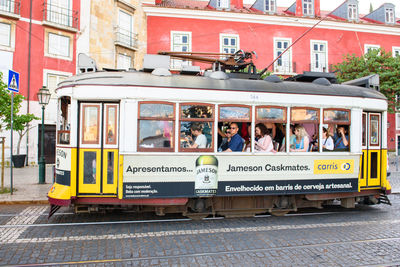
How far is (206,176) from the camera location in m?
6.03

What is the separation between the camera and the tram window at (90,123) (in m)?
5.88

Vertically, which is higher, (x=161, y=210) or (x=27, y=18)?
(x=27, y=18)

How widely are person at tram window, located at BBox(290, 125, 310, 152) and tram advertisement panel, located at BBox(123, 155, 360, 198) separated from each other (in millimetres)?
220

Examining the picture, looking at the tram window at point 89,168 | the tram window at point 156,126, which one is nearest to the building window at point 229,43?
the tram window at point 156,126

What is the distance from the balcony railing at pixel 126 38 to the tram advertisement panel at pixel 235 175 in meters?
17.2

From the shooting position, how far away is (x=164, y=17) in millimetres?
22719

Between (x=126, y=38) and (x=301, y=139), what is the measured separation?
18413 mm

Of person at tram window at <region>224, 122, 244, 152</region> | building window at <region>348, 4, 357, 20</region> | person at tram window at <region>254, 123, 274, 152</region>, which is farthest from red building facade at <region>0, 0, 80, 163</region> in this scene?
building window at <region>348, 4, 357, 20</region>

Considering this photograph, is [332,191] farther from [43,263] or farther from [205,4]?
[205,4]

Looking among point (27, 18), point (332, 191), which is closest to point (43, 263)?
point (332, 191)

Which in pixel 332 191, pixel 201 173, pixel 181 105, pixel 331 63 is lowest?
pixel 332 191

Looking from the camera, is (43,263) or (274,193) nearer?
(43,263)

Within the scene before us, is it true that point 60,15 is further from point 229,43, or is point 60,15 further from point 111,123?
point 111,123

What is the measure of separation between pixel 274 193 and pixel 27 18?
18666mm
